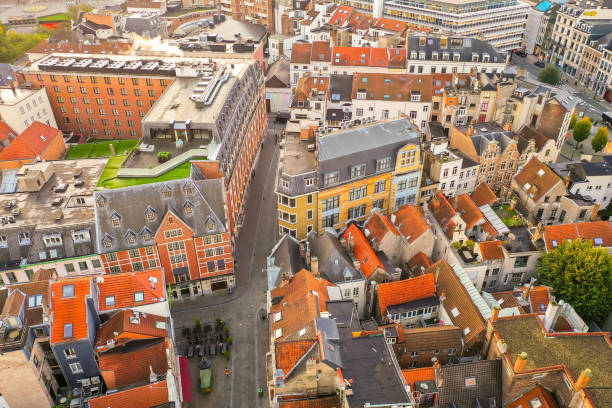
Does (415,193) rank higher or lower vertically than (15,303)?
lower

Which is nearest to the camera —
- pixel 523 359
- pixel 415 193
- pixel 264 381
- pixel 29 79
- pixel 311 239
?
pixel 523 359

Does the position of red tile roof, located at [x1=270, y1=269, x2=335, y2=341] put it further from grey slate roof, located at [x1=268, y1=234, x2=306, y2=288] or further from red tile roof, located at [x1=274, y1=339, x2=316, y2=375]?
grey slate roof, located at [x1=268, y1=234, x2=306, y2=288]

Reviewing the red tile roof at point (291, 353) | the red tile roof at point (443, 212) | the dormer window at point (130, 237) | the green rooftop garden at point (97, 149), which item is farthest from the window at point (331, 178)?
the green rooftop garden at point (97, 149)

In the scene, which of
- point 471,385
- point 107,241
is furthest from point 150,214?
point 471,385

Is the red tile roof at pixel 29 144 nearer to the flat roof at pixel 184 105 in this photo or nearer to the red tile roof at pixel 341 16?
the flat roof at pixel 184 105

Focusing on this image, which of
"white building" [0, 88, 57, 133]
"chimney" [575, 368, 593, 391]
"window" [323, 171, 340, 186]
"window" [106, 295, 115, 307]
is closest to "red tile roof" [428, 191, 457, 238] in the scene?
"window" [323, 171, 340, 186]

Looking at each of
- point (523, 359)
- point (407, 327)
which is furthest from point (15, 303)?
point (523, 359)

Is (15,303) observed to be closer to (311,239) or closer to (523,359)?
(311,239)
